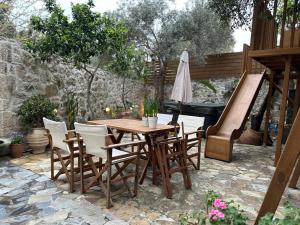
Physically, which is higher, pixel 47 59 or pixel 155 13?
pixel 155 13

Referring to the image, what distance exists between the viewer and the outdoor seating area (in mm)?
2738

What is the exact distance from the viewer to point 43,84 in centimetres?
564

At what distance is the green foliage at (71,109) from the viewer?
598 cm

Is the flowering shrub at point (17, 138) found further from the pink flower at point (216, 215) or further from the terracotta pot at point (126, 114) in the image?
the pink flower at point (216, 215)

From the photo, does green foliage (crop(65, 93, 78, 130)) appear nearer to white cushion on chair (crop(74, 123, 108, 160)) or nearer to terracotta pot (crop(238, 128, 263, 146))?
white cushion on chair (crop(74, 123, 108, 160))

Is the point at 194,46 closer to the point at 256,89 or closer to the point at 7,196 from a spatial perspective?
the point at 256,89

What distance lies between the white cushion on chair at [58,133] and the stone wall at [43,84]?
199 cm

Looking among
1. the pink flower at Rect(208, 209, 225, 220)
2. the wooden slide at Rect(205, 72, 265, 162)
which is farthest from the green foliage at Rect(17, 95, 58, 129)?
the pink flower at Rect(208, 209, 225, 220)

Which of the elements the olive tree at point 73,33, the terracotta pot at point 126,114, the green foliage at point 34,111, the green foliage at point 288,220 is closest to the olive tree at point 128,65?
the terracotta pot at point 126,114

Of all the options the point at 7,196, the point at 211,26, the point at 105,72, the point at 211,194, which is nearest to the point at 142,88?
the point at 105,72

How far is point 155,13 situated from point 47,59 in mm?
4425

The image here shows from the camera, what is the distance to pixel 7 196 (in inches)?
118

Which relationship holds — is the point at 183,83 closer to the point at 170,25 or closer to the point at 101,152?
the point at 170,25

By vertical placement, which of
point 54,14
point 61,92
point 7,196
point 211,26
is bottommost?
point 7,196
